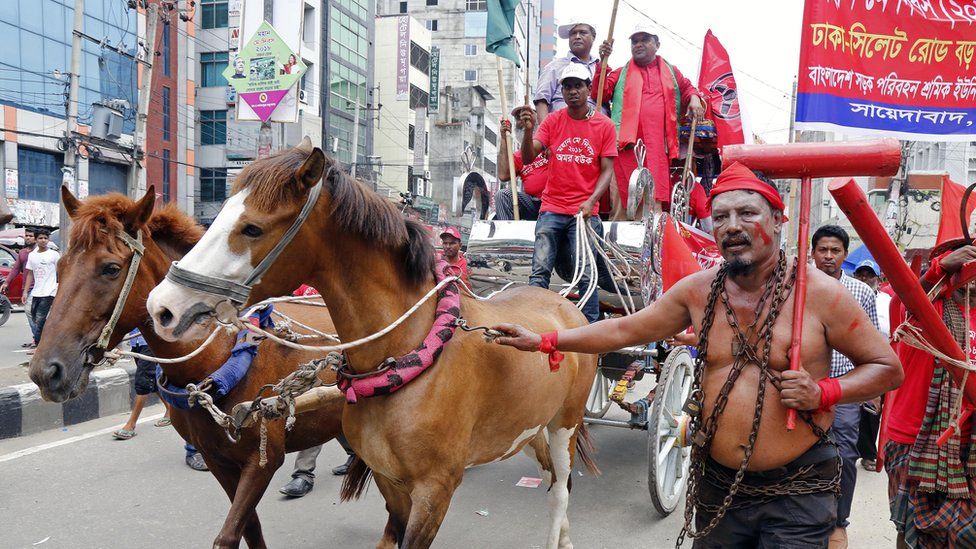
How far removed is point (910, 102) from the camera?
3.87 metres

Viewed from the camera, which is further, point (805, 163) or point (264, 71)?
point (264, 71)

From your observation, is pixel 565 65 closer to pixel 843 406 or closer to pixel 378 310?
pixel 843 406

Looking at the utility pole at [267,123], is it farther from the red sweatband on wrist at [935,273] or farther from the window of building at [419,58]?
the window of building at [419,58]

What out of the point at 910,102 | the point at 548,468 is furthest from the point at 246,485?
the point at 910,102

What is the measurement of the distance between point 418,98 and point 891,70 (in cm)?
4232

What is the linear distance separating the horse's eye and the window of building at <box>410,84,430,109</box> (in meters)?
42.1

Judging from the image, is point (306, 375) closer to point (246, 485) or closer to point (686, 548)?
point (246, 485)

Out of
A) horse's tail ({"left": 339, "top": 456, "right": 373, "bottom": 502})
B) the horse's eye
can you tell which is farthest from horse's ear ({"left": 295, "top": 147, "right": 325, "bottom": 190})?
horse's tail ({"left": 339, "top": 456, "right": 373, "bottom": 502})

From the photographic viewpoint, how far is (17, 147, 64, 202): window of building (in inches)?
890

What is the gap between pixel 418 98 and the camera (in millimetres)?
44281

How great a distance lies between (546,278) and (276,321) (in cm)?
200

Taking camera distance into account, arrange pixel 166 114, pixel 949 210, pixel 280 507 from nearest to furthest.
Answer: pixel 949 210 < pixel 280 507 < pixel 166 114

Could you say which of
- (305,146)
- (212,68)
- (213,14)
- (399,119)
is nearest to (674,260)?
(305,146)

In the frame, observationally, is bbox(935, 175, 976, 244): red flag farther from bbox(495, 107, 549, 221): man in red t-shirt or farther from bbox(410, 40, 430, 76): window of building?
bbox(410, 40, 430, 76): window of building
